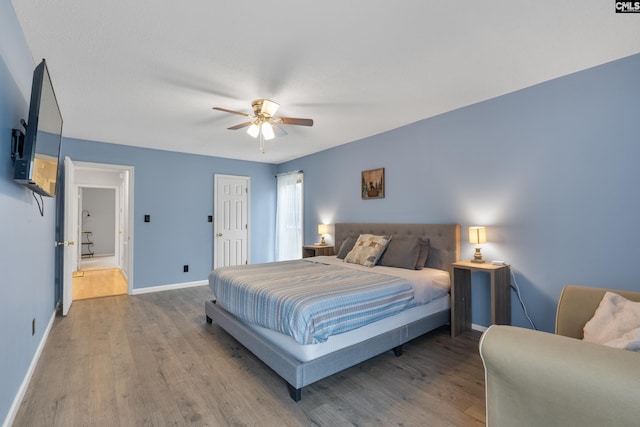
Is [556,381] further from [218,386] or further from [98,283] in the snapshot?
[98,283]

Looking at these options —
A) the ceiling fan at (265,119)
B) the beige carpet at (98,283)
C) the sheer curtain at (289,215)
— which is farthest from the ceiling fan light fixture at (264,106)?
the beige carpet at (98,283)

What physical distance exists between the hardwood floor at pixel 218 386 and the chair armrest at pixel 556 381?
34.3 inches

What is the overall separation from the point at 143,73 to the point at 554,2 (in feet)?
9.78

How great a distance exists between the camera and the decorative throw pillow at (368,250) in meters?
3.60

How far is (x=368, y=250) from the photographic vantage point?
3.70 meters

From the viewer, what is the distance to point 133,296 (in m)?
4.70

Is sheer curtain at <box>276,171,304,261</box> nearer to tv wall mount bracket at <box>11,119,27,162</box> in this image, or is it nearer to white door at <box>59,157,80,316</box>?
white door at <box>59,157,80,316</box>

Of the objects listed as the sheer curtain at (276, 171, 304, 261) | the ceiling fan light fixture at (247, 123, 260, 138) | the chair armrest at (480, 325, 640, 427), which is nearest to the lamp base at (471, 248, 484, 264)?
the chair armrest at (480, 325, 640, 427)

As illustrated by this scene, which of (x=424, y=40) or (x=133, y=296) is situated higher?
(x=424, y=40)

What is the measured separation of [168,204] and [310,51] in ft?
13.5

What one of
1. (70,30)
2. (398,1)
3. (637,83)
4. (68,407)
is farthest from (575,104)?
(68,407)

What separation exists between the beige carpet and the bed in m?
2.70

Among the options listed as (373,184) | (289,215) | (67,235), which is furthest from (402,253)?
(67,235)

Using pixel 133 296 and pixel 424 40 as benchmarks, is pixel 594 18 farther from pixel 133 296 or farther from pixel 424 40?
pixel 133 296
